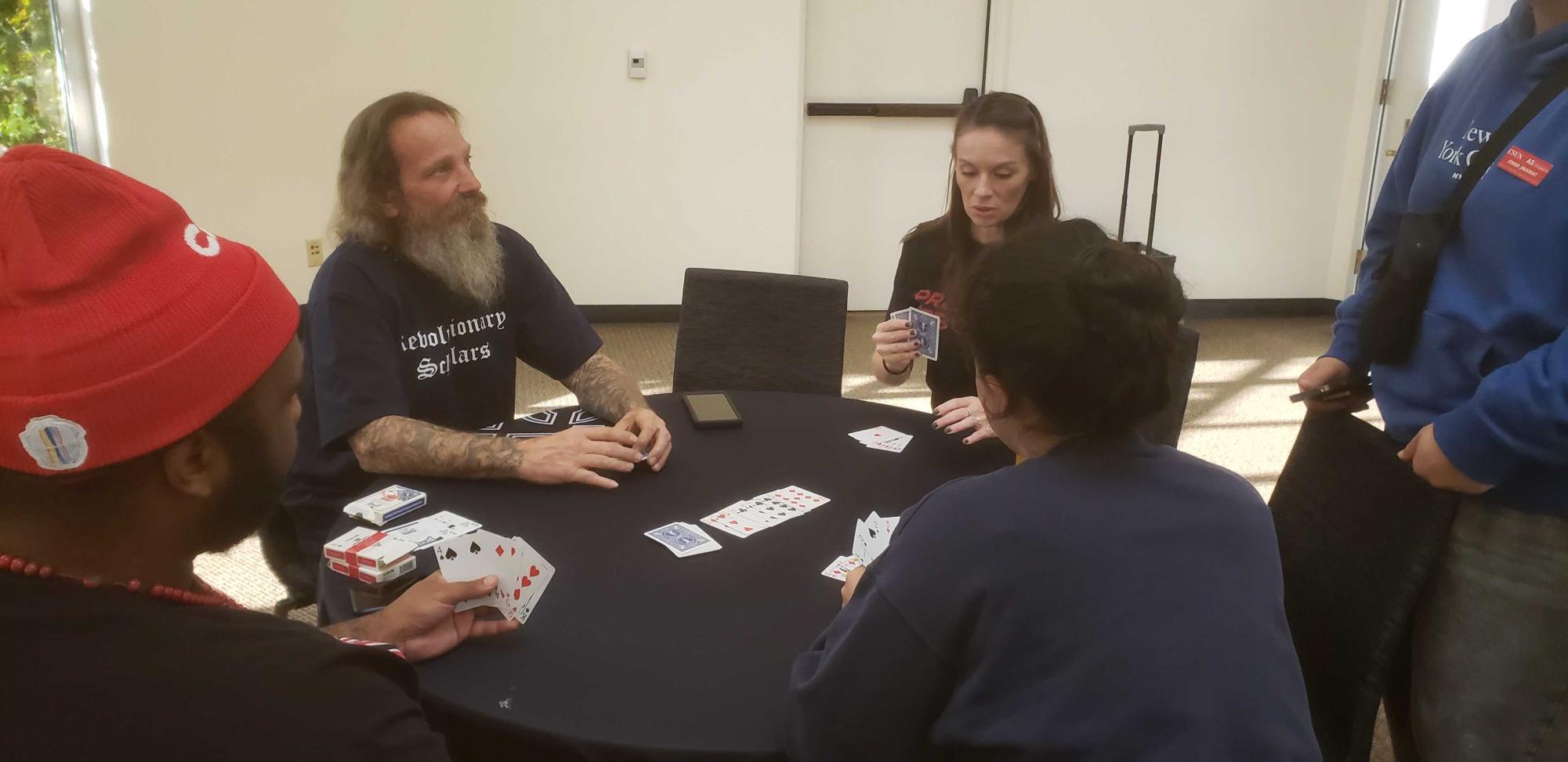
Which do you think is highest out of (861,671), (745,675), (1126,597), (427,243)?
(427,243)

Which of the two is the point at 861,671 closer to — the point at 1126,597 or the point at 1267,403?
the point at 1126,597

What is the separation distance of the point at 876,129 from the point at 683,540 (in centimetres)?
485

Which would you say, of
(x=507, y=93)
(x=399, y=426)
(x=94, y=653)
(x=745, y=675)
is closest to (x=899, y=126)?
(x=507, y=93)

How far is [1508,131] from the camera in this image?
4.87 ft

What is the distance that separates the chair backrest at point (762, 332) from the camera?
111 inches

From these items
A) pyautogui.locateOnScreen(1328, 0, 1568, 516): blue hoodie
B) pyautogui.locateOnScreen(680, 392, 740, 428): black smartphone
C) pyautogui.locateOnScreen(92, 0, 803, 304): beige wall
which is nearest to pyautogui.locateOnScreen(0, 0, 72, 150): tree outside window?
pyautogui.locateOnScreen(92, 0, 803, 304): beige wall

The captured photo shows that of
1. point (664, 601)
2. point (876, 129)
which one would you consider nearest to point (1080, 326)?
point (664, 601)

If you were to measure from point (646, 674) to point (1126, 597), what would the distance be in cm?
60

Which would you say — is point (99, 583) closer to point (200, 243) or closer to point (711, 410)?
point (200, 243)

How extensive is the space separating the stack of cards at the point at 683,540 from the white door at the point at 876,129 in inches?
185

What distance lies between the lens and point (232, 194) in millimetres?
5293

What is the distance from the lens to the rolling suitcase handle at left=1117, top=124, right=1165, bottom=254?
5920mm

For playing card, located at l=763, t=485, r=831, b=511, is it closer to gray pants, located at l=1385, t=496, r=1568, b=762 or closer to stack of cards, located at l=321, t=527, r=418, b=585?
stack of cards, located at l=321, t=527, r=418, b=585

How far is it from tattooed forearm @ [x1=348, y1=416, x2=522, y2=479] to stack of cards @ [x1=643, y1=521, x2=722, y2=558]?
0.37 m
